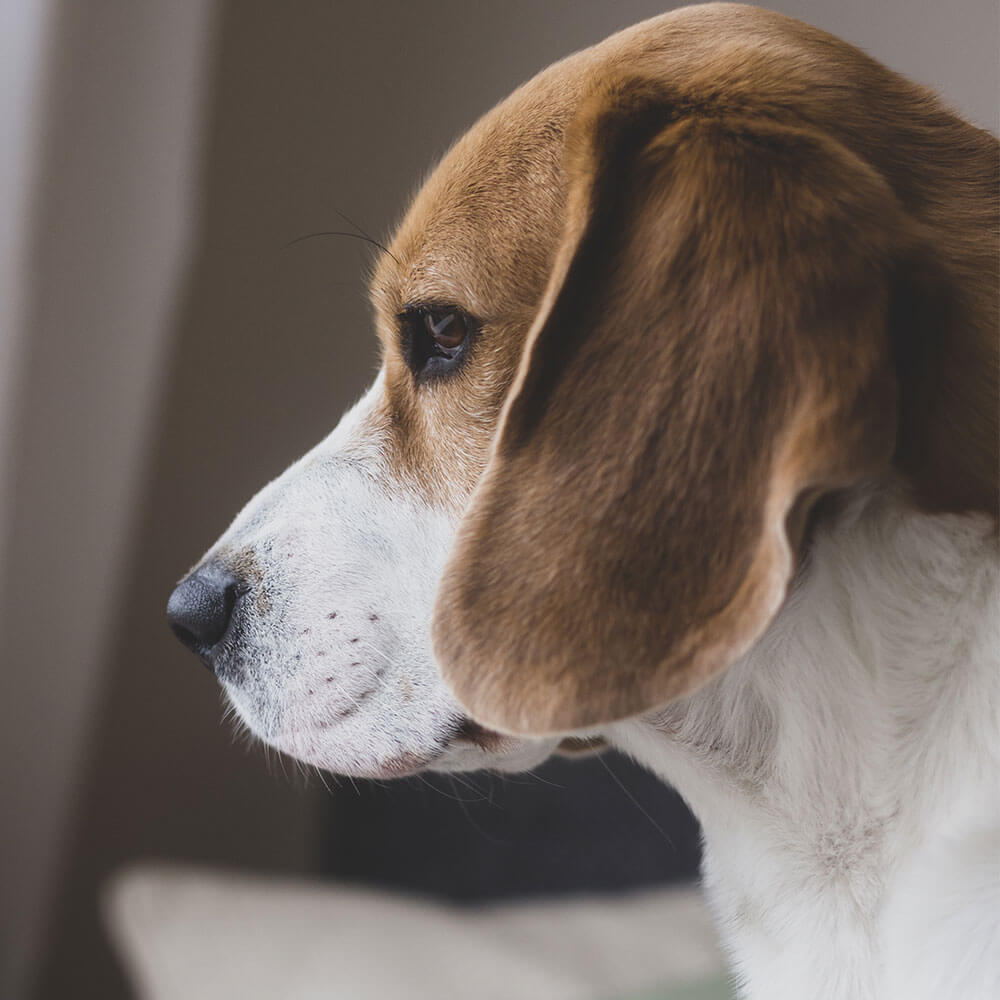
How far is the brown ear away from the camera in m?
0.51

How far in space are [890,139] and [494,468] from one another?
0.93ft

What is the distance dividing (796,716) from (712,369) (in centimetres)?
23

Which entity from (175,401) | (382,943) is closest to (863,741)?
(382,943)

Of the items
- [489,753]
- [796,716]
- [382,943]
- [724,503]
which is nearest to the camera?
[724,503]

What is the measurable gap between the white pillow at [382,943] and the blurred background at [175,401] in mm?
154

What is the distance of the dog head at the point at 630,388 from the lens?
1.71ft

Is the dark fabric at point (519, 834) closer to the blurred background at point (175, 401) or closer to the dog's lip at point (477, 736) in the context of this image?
the blurred background at point (175, 401)

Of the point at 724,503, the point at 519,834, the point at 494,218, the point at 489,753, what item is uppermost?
the point at 494,218

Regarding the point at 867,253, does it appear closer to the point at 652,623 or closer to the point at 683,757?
the point at 652,623

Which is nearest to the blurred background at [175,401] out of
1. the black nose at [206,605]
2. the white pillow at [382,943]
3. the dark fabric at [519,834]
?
the dark fabric at [519,834]

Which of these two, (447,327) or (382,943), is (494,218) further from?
(382,943)

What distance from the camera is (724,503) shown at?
53 cm

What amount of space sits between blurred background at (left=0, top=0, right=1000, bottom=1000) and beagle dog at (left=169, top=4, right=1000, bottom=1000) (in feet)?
2.34

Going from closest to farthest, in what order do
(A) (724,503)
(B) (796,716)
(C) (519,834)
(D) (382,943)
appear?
(A) (724,503), (B) (796,716), (D) (382,943), (C) (519,834)
